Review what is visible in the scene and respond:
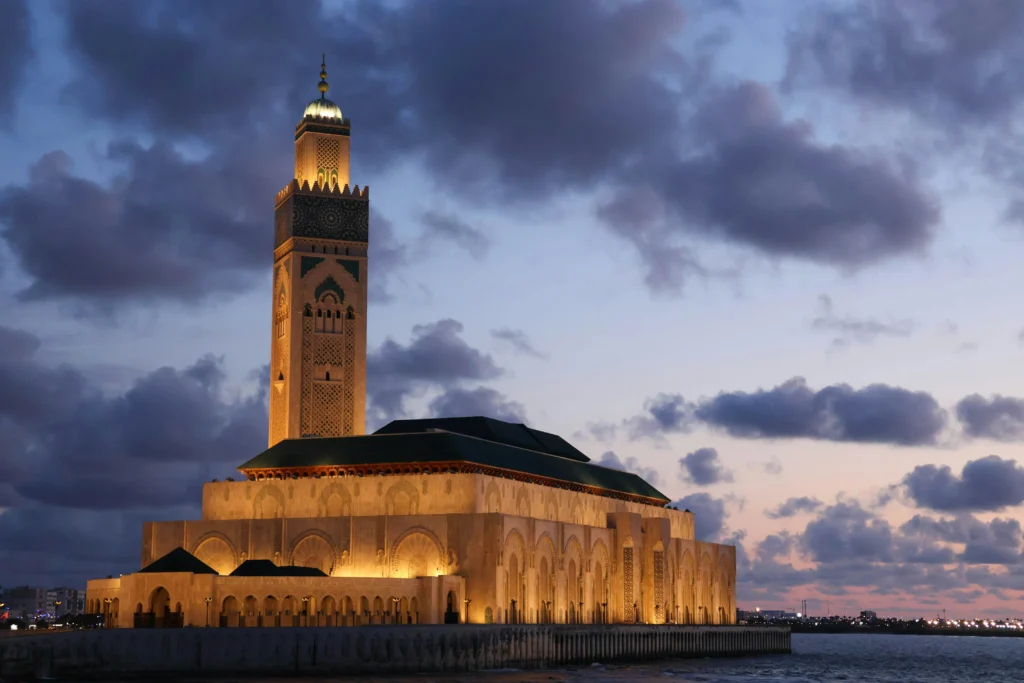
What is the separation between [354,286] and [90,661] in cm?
4230

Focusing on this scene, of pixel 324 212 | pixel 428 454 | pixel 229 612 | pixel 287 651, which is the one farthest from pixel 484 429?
pixel 287 651

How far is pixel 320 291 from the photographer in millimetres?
101812

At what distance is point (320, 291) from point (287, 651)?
37300mm

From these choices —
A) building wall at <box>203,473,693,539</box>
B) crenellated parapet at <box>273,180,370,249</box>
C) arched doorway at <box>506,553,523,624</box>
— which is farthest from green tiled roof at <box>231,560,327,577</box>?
crenellated parapet at <box>273,180,370,249</box>

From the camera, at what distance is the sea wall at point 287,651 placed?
6512 centimetres

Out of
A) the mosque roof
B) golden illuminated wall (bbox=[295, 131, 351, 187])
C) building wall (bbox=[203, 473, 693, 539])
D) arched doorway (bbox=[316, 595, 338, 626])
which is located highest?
golden illuminated wall (bbox=[295, 131, 351, 187])

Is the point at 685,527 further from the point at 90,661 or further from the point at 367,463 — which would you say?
the point at 90,661

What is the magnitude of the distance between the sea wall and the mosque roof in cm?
1168

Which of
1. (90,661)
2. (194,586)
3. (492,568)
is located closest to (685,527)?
(492,568)

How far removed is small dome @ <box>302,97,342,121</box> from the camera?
341 ft

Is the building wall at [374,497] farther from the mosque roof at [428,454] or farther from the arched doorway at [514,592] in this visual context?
the arched doorway at [514,592]

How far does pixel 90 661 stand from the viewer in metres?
65.3

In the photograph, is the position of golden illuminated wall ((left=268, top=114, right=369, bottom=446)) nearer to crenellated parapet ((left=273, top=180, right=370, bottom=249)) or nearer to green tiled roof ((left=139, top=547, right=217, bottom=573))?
crenellated parapet ((left=273, top=180, right=370, bottom=249))

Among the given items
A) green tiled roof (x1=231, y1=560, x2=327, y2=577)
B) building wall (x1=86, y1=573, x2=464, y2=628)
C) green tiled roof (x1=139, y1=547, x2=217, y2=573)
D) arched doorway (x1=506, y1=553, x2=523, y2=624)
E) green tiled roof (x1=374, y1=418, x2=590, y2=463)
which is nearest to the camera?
building wall (x1=86, y1=573, x2=464, y2=628)
